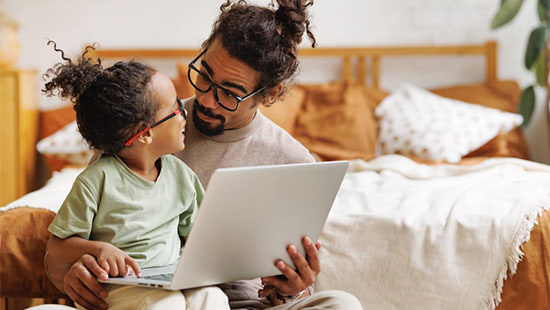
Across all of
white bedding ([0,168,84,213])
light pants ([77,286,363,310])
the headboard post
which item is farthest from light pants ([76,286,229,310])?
the headboard post

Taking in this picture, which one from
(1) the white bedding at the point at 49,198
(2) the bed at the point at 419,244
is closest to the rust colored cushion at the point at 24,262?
(2) the bed at the point at 419,244

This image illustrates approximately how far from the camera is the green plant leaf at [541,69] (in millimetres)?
3084

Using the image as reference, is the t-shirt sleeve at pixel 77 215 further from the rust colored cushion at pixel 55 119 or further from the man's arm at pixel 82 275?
the rust colored cushion at pixel 55 119

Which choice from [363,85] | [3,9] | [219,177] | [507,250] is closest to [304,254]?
[219,177]

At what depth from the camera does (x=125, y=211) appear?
3.97 ft

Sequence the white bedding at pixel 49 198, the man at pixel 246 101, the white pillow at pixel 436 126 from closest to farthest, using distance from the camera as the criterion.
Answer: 1. the man at pixel 246 101
2. the white bedding at pixel 49 198
3. the white pillow at pixel 436 126

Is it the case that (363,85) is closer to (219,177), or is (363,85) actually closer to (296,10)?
(296,10)

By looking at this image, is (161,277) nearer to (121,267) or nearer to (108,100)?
(121,267)

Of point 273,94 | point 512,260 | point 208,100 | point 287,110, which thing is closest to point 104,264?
point 208,100

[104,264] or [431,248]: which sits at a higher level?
[104,264]

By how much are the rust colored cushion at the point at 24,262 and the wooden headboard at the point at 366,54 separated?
1.81m

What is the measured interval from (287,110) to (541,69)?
1.21 m

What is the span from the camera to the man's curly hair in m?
1.45

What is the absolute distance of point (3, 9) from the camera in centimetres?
351
